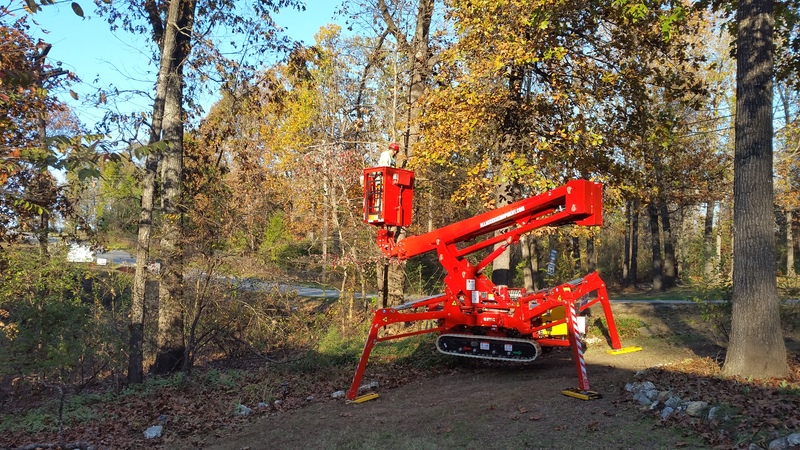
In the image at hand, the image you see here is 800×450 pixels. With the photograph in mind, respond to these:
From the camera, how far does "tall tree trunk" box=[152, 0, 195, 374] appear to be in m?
11.5

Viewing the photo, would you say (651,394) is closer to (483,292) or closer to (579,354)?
(579,354)

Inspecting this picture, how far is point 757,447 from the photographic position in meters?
5.16

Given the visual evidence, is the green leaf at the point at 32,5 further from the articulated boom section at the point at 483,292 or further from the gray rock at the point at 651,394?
the gray rock at the point at 651,394

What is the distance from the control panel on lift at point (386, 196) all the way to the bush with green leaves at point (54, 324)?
569 cm

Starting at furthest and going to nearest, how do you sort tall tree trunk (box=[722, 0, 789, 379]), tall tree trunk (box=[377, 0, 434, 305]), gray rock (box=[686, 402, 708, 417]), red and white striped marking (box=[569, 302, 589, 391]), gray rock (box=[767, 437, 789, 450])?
tall tree trunk (box=[377, 0, 434, 305])
red and white striped marking (box=[569, 302, 589, 391])
tall tree trunk (box=[722, 0, 789, 379])
gray rock (box=[686, 402, 708, 417])
gray rock (box=[767, 437, 789, 450])

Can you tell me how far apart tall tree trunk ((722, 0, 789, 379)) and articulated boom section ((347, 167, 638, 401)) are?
1.90 m

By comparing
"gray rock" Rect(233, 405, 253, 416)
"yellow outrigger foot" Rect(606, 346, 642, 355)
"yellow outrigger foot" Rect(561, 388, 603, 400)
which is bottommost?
"gray rock" Rect(233, 405, 253, 416)

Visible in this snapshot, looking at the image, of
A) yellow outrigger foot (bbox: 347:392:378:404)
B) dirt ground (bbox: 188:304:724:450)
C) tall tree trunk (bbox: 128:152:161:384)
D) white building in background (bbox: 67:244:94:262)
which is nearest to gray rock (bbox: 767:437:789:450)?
dirt ground (bbox: 188:304:724:450)

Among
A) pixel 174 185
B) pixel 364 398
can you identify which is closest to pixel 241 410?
pixel 364 398

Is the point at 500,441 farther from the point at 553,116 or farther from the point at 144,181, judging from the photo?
the point at 553,116

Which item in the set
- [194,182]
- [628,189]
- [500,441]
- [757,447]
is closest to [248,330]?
[194,182]

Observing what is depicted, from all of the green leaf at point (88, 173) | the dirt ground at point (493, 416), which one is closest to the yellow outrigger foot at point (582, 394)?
the dirt ground at point (493, 416)

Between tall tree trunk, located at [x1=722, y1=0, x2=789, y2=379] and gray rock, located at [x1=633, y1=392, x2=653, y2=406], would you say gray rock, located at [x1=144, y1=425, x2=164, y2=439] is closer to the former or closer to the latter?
gray rock, located at [x1=633, y1=392, x2=653, y2=406]

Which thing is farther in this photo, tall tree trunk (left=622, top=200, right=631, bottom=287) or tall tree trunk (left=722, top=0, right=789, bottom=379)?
tall tree trunk (left=622, top=200, right=631, bottom=287)
